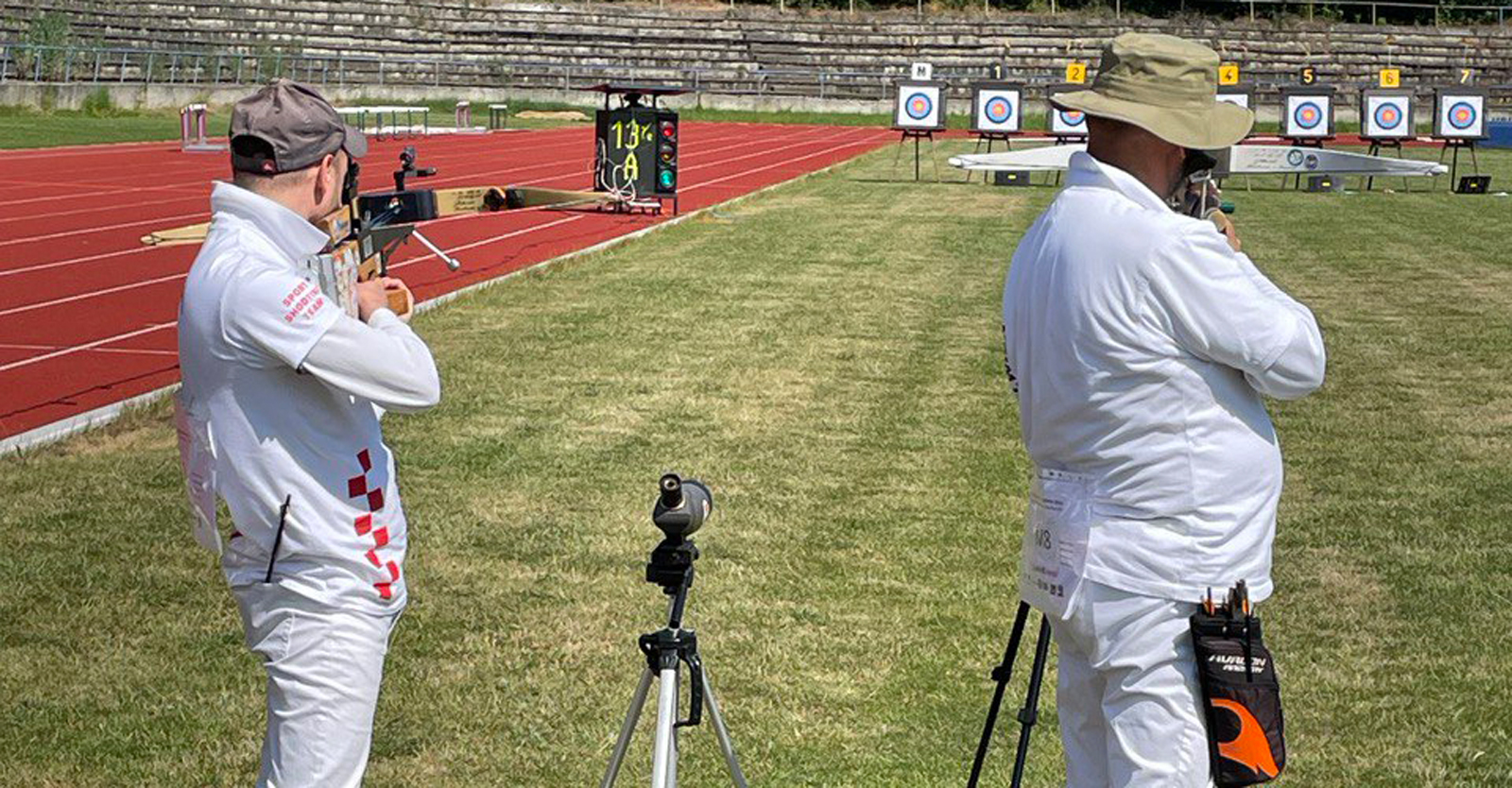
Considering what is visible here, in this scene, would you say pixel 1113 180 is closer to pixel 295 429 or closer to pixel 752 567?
pixel 295 429

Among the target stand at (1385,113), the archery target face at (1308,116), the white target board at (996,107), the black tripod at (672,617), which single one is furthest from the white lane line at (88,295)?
the archery target face at (1308,116)

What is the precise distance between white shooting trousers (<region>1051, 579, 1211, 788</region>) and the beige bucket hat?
85 centimetres

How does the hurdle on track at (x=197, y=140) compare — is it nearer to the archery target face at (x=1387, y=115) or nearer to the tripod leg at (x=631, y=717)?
the archery target face at (x=1387, y=115)

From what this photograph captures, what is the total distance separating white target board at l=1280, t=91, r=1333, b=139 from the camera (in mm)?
41669

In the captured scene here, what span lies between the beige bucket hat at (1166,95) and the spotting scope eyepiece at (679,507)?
106 centimetres

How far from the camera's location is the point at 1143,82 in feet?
12.1

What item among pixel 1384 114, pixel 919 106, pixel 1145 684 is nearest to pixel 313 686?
pixel 1145 684

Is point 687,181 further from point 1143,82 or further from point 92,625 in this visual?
point 1143,82

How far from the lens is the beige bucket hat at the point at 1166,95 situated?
363 centimetres

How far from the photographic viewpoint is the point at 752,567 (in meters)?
8.01

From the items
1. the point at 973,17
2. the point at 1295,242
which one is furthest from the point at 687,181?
the point at 973,17

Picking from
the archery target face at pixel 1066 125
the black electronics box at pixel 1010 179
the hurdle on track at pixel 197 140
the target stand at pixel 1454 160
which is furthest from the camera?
the archery target face at pixel 1066 125

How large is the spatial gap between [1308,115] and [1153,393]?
40.8 metres

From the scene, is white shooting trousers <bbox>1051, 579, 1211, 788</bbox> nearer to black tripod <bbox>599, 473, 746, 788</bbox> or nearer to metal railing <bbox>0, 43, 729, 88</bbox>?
black tripod <bbox>599, 473, 746, 788</bbox>
